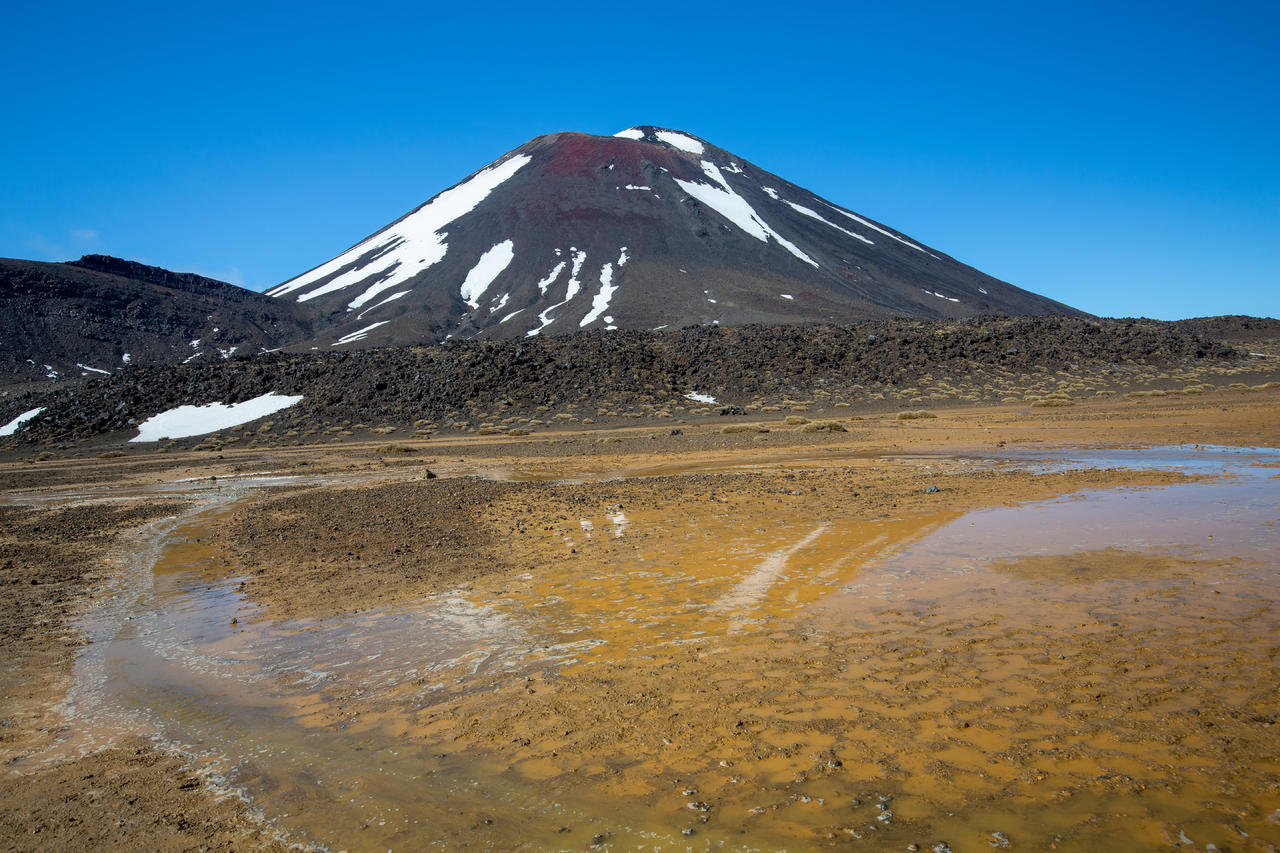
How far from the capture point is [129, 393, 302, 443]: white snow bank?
49656 mm

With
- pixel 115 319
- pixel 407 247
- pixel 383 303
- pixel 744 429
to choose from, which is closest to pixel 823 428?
pixel 744 429

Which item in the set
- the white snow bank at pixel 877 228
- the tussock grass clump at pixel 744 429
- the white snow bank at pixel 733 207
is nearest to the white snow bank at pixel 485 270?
the white snow bank at pixel 733 207

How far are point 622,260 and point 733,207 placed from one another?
111ft

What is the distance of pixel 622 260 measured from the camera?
129m

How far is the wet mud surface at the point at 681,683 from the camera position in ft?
14.7

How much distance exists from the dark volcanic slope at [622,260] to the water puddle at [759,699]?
8530cm

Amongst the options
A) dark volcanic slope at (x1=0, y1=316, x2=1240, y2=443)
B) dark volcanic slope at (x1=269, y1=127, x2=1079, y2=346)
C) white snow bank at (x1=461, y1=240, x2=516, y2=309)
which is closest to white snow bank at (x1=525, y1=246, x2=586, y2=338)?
dark volcanic slope at (x1=269, y1=127, x2=1079, y2=346)

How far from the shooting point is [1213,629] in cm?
695

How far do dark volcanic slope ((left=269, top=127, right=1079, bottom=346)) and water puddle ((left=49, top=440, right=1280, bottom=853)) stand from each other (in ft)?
280

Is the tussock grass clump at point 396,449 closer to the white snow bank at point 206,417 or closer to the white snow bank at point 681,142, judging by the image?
the white snow bank at point 206,417

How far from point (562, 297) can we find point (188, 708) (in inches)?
4538

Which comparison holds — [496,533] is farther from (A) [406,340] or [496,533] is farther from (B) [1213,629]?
(A) [406,340]

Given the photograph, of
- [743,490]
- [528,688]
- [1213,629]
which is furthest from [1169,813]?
[743,490]

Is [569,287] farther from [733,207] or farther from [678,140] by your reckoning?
[678,140]
